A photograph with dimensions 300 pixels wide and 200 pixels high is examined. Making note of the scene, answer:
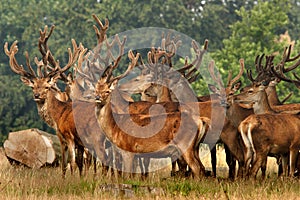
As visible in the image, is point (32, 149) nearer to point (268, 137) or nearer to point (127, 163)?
point (127, 163)

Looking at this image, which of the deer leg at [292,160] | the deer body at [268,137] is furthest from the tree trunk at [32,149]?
the deer leg at [292,160]

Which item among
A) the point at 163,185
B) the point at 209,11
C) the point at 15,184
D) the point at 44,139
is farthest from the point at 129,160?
the point at 209,11

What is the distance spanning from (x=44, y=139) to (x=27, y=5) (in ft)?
75.4

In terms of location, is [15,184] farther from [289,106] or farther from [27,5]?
[27,5]

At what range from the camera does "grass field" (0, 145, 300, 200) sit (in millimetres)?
8398

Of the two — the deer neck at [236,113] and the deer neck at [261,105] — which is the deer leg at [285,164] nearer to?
the deer neck at [236,113]

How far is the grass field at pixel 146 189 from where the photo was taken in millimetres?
8398

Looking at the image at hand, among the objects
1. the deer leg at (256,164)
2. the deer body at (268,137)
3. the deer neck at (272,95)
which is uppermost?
the deer neck at (272,95)

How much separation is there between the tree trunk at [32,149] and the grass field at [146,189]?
7.74 ft

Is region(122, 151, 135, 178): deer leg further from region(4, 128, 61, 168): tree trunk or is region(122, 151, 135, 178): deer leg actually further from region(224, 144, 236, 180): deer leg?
region(4, 128, 61, 168): tree trunk

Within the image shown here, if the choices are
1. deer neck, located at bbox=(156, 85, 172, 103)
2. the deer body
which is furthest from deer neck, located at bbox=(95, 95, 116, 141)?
deer neck, located at bbox=(156, 85, 172, 103)

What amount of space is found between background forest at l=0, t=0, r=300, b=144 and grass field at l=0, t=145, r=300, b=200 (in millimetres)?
17916

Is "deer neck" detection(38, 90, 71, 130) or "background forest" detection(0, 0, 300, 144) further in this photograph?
"background forest" detection(0, 0, 300, 144)

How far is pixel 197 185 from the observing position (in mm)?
9078
